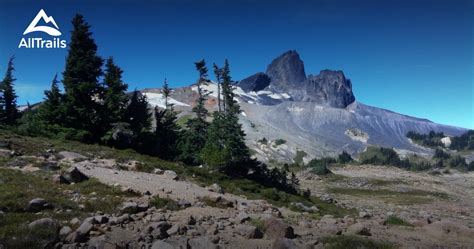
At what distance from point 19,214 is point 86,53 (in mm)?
31209

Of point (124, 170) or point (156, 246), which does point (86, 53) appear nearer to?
point (124, 170)

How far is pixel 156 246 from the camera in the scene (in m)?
11.6

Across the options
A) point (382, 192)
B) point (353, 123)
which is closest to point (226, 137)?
point (382, 192)

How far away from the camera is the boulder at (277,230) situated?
1362 cm

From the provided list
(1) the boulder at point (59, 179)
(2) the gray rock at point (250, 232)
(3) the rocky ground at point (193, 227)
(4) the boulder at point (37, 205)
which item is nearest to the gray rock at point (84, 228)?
(3) the rocky ground at point (193, 227)

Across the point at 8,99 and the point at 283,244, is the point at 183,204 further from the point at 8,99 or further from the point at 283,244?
the point at 8,99

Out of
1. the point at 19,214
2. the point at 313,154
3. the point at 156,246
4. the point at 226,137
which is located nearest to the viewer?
the point at 156,246

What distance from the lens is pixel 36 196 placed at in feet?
53.8

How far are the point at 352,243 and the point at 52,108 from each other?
3706cm

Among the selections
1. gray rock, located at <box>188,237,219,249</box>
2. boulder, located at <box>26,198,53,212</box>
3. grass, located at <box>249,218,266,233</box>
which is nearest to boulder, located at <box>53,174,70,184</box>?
boulder, located at <box>26,198,53,212</box>

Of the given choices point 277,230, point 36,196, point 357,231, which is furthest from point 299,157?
point 277,230

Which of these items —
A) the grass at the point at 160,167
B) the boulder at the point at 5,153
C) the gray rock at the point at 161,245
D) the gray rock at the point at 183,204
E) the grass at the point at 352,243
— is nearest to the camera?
the gray rock at the point at 161,245

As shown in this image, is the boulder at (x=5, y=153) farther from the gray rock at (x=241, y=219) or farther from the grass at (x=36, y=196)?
the gray rock at (x=241, y=219)

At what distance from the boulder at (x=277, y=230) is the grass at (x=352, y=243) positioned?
1.12 meters
